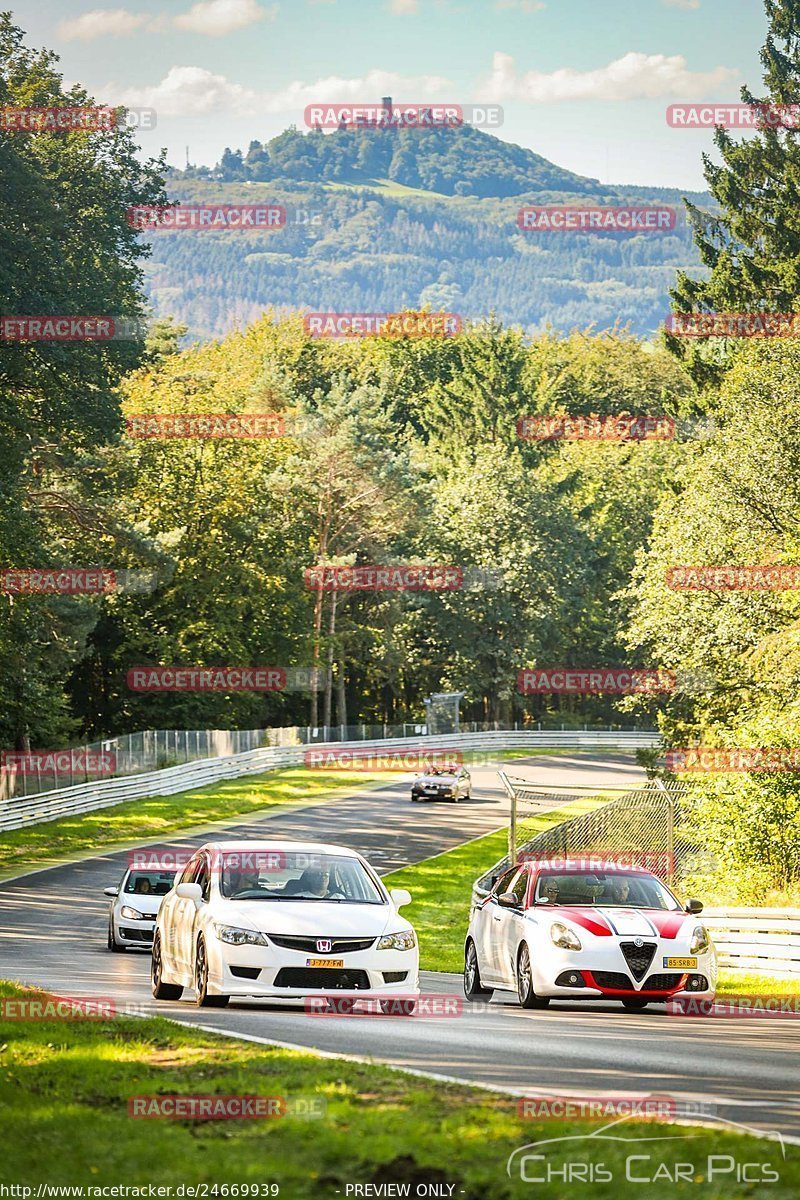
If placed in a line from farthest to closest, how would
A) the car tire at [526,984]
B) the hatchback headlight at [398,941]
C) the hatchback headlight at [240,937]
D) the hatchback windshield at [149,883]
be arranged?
1. the hatchback windshield at [149,883]
2. the car tire at [526,984]
3. the hatchback headlight at [398,941]
4. the hatchback headlight at [240,937]

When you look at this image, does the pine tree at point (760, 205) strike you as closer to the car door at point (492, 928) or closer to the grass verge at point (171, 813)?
the grass verge at point (171, 813)

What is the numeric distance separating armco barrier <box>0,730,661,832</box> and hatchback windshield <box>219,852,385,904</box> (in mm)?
30957

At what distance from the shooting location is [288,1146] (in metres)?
7.52

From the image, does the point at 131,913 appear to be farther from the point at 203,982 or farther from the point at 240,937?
the point at 240,937

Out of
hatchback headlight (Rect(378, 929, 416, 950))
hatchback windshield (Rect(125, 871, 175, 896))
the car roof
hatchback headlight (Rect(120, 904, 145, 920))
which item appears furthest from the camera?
hatchback windshield (Rect(125, 871, 175, 896))

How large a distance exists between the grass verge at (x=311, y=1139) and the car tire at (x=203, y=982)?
165 inches

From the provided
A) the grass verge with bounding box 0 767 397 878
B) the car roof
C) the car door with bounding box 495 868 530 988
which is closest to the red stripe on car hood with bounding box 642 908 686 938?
the car door with bounding box 495 868 530 988

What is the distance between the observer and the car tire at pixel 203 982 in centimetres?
1440

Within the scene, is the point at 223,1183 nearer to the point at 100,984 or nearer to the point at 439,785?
the point at 100,984

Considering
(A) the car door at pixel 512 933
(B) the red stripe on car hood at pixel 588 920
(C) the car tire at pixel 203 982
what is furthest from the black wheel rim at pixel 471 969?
(C) the car tire at pixel 203 982

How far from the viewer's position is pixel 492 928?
1752 centimetres

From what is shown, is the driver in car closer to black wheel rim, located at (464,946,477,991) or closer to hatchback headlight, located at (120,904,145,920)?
black wheel rim, located at (464,946,477,991)

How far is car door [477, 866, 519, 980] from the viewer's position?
57.1 ft

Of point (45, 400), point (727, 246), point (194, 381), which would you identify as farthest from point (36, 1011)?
point (194, 381)
